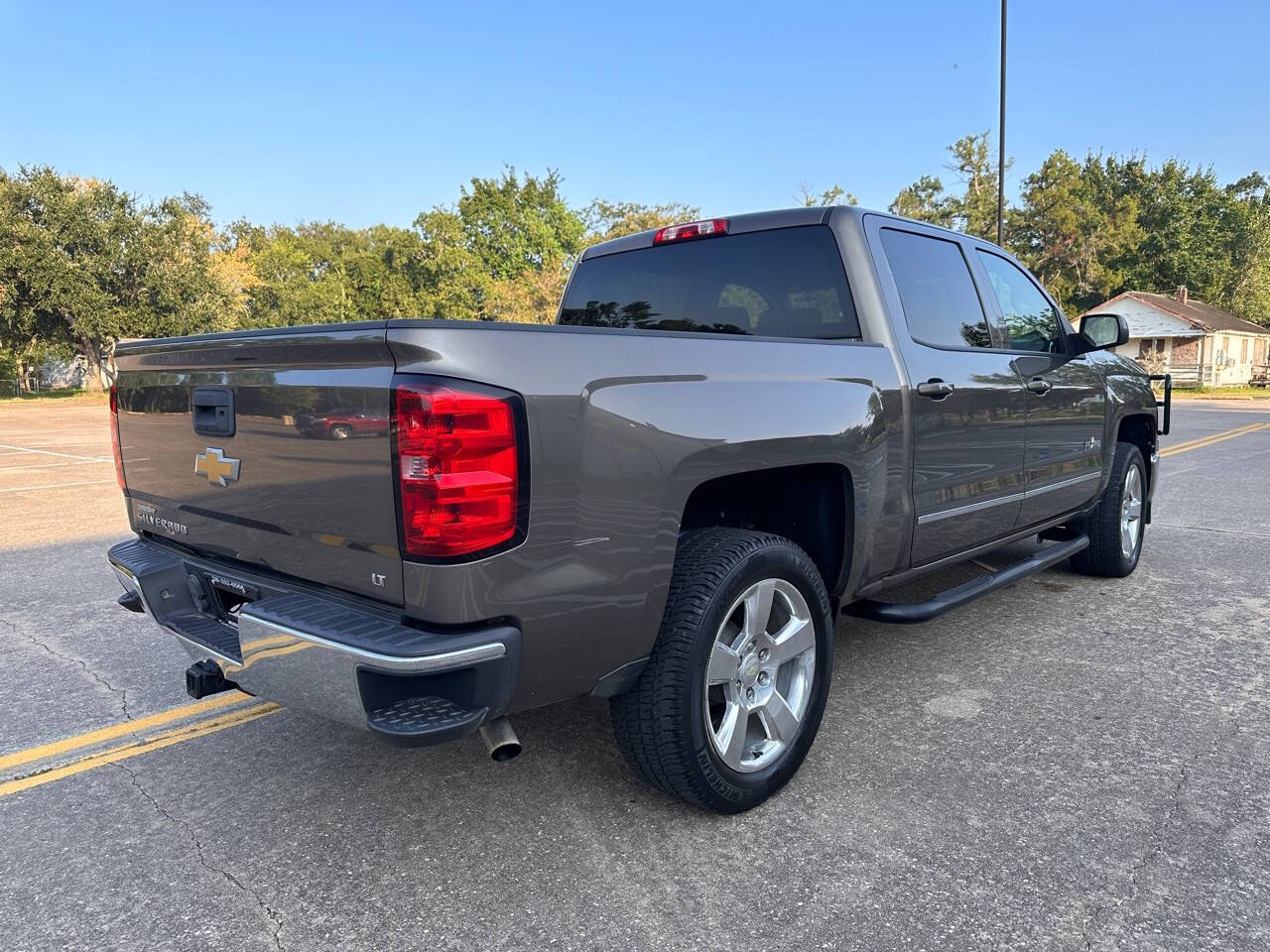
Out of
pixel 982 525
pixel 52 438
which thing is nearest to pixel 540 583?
pixel 982 525

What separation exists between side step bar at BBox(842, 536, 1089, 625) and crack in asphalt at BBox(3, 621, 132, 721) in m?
2.95

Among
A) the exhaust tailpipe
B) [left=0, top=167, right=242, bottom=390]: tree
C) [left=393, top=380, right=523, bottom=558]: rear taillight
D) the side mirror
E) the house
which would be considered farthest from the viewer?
the house

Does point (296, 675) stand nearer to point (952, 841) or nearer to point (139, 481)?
point (139, 481)

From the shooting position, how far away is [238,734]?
338 centimetres

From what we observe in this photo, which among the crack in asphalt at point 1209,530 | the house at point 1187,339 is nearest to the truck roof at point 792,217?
the crack in asphalt at point 1209,530

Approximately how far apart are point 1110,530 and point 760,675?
353 cm

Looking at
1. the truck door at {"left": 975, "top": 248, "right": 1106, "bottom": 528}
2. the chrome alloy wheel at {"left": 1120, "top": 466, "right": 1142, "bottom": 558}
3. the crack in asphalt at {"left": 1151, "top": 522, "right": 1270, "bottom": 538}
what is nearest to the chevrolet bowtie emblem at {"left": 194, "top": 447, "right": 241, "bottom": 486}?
the truck door at {"left": 975, "top": 248, "right": 1106, "bottom": 528}

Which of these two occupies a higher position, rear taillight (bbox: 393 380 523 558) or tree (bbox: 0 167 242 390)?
tree (bbox: 0 167 242 390)

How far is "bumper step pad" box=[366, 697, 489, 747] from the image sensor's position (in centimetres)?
207

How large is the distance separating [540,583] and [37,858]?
174 centimetres

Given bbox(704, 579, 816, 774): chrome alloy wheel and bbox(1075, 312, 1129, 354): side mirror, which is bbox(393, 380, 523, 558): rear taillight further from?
bbox(1075, 312, 1129, 354): side mirror

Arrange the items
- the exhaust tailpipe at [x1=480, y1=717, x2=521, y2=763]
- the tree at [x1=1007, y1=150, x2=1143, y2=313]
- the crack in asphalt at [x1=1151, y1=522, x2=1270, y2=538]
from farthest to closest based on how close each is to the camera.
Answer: the tree at [x1=1007, y1=150, x2=1143, y2=313]
the crack in asphalt at [x1=1151, y1=522, x2=1270, y2=538]
the exhaust tailpipe at [x1=480, y1=717, x2=521, y2=763]

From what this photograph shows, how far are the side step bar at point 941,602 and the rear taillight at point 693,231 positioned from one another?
5.46ft

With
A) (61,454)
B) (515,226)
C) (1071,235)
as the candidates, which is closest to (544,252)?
(515,226)
